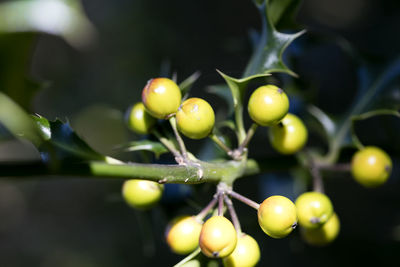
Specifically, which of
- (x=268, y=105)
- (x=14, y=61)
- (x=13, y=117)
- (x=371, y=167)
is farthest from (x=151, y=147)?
(x=371, y=167)

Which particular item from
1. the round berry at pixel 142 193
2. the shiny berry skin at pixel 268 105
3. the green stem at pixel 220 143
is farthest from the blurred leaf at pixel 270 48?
the round berry at pixel 142 193

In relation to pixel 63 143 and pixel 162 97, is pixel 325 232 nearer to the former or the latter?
pixel 162 97

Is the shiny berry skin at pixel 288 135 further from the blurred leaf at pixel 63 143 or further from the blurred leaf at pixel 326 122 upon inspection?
the blurred leaf at pixel 63 143

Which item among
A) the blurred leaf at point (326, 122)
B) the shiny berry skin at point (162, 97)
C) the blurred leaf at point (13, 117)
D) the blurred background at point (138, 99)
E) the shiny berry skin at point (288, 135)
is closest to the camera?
the blurred leaf at point (13, 117)

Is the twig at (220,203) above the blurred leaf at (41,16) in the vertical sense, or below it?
below

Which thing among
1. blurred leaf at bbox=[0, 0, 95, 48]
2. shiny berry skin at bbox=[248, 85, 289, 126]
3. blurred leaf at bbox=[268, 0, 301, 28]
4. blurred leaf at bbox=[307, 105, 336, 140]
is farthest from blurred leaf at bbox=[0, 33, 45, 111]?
blurred leaf at bbox=[307, 105, 336, 140]

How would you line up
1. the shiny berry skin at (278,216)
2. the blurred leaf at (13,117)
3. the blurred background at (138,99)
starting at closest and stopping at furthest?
1. the blurred leaf at (13,117)
2. the shiny berry skin at (278,216)
3. the blurred background at (138,99)

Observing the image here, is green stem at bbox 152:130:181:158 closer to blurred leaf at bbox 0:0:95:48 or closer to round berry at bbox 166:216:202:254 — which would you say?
round berry at bbox 166:216:202:254

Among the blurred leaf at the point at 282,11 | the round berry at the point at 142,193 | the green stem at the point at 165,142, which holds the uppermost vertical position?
the blurred leaf at the point at 282,11
